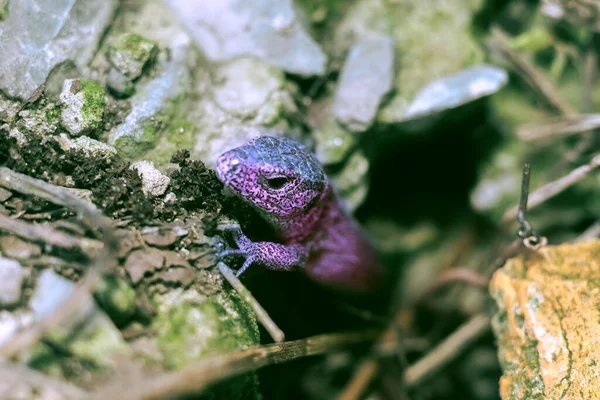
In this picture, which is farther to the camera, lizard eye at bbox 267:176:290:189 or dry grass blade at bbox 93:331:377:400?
lizard eye at bbox 267:176:290:189

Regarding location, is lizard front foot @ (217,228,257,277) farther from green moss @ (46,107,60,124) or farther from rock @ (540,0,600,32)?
rock @ (540,0,600,32)

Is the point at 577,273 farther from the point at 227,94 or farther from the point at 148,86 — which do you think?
the point at 148,86

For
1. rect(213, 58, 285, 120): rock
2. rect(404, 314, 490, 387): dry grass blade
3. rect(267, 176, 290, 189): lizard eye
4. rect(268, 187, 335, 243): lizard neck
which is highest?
rect(213, 58, 285, 120): rock

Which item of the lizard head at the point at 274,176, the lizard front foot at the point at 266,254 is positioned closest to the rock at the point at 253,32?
the lizard head at the point at 274,176

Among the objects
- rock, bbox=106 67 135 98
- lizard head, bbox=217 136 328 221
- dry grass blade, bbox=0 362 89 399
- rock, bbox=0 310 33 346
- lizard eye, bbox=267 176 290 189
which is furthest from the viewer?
lizard eye, bbox=267 176 290 189

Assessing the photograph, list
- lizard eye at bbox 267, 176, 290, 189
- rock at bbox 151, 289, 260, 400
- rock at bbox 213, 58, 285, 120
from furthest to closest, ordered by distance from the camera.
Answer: rock at bbox 213, 58, 285, 120 < lizard eye at bbox 267, 176, 290, 189 < rock at bbox 151, 289, 260, 400

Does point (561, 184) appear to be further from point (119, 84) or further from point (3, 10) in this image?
point (3, 10)

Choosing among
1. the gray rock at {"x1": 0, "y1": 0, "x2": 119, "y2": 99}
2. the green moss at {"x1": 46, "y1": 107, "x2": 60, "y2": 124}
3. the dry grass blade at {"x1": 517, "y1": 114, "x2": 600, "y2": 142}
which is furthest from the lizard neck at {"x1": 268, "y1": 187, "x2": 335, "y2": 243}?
the dry grass blade at {"x1": 517, "y1": 114, "x2": 600, "y2": 142}

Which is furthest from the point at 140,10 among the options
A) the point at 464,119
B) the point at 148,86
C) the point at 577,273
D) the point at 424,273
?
the point at 424,273
